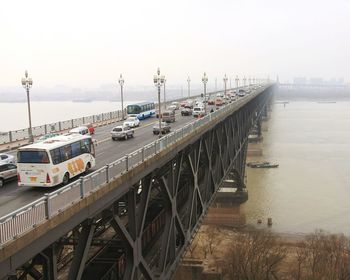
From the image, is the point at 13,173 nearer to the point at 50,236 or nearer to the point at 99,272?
the point at 99,272

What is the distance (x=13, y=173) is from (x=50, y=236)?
340 inches

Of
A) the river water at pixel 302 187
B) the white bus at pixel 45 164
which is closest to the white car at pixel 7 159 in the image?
the white bus at pixel 45 164

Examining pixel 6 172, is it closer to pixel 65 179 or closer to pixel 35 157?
pixel 65 179

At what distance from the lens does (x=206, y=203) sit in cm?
3738

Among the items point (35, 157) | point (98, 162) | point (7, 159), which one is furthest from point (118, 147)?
point (35, 157)

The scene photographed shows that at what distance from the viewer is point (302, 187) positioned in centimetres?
7750

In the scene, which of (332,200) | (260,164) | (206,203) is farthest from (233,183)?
(206,203)

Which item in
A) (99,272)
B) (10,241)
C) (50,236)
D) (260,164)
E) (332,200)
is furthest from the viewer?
(260,164)

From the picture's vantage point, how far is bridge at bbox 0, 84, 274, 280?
1274 centimetres

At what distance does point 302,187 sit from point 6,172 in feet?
212

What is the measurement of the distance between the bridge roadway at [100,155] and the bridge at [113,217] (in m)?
0.05

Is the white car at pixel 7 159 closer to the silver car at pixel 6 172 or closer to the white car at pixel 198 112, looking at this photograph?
the silver car at pixel 6 172

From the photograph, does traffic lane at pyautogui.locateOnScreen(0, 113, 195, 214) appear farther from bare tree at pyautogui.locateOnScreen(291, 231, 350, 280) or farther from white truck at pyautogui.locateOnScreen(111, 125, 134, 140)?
bare tree at pyautogui.locateOnScreen(291, 231, 350, 280)

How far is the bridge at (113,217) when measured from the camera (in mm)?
12742
